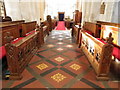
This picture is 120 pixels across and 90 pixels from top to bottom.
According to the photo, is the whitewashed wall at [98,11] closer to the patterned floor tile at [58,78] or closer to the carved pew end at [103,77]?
the carved pew end at [103,77]

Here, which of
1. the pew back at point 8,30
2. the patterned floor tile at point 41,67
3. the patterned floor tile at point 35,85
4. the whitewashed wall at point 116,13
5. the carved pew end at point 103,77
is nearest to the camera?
the patterned floor tile at point 35,85

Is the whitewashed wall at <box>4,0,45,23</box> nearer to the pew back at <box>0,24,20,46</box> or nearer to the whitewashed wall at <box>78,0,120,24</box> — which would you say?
the pew back at <box>0,24,20,46</box>

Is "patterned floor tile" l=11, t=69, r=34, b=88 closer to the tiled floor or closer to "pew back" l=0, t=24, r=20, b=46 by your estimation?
the tiled floor

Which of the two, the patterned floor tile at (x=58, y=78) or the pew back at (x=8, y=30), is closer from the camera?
the patterned floor tile at (x=58, y=78)

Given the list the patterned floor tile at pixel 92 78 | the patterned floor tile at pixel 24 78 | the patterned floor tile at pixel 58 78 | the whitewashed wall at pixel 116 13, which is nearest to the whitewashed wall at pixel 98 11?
the whitewashed wall at pixel 116 13

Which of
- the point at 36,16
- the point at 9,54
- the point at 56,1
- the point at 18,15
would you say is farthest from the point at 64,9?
the point at 9,54

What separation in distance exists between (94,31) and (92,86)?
2.91 metres

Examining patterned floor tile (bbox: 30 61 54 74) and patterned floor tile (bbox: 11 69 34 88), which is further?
patterned floor tile (bbox: 30 61 54 74)

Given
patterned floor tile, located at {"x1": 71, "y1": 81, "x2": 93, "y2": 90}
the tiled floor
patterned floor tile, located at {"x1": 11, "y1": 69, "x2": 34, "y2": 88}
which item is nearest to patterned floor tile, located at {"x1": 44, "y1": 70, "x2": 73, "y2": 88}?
the tiled floor

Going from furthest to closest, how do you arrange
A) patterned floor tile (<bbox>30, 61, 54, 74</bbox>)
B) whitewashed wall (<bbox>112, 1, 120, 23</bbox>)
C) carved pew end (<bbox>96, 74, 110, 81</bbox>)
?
whitewashed wall (<bbox>112, 1, 120, 23</bbox>), patterned floor tile (<bbox>30, 61, 54, 74</bbox>), carved pew end (<bbox>96, 74, 110, 81</bbox>)

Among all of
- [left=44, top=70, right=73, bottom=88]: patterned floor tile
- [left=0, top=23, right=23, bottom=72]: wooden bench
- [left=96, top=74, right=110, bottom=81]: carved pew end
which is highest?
[left=0, top=23, right=23, bottom=72]: wooden bench

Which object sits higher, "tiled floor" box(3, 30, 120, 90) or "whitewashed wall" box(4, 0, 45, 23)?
"whitewashed wall" box(4, 0, 45, 23)

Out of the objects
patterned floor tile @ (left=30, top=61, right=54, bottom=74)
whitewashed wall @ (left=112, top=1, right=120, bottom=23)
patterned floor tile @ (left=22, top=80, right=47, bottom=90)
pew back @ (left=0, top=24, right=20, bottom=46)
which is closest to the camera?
patterned floor tile @ (left=22, top=80, right=47, bottom=90)

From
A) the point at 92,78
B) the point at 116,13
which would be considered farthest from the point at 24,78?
the point at 116,13
